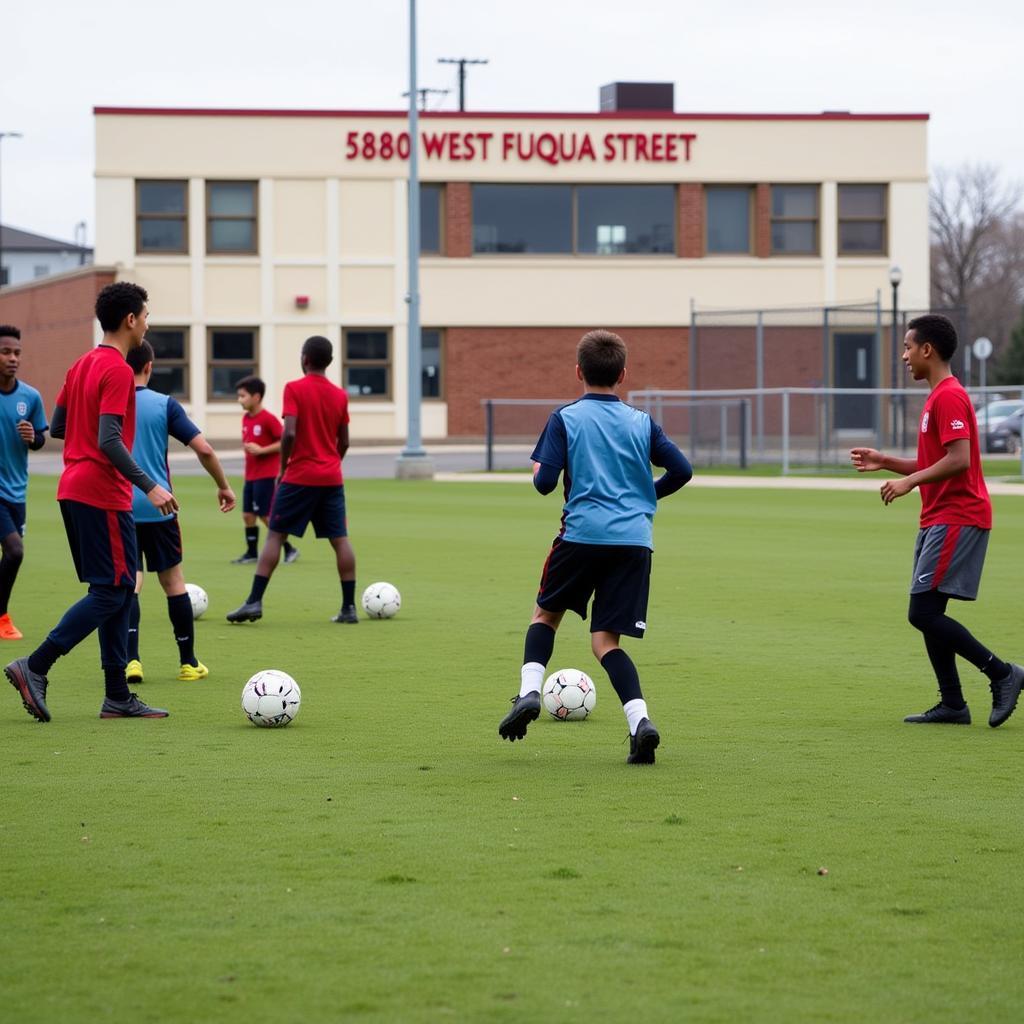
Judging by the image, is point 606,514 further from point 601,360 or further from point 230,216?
point 230,216

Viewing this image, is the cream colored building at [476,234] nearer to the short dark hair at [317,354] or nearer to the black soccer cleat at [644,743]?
the short dark hair at [317,354]

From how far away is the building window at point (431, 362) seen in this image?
5247 centimetres

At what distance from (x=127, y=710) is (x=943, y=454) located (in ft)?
13.9

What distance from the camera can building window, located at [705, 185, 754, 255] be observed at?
52812 mm

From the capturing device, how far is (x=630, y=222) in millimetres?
52812

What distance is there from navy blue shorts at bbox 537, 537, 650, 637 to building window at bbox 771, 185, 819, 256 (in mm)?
46501

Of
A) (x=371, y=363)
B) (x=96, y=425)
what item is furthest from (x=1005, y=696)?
(x=371, y=363)

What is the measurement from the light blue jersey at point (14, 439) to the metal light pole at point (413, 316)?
24.7 meters

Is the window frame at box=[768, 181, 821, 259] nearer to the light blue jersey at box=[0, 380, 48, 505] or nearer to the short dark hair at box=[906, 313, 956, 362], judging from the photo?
the light blue jersey at box=[0, 380, 48, 505]

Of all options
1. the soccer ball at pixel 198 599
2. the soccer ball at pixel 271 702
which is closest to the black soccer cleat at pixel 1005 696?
the soccer ball at pixel 271 702

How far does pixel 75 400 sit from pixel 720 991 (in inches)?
206

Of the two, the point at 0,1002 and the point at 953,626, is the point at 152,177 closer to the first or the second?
the point at 953,626

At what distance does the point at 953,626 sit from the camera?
28.6 ft

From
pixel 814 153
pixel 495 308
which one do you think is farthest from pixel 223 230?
pixel 814 153
